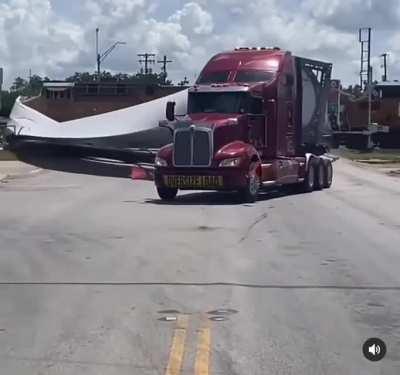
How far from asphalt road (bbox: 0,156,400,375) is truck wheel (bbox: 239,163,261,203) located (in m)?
2.48

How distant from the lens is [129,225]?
18.3 meters

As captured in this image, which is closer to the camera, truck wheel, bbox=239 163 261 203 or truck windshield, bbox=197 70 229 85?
truck wheel, bbox=239 163 261 203

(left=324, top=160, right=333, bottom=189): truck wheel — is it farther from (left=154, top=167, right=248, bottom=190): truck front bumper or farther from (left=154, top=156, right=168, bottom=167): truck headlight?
(left=154, top=156, right=168, bottom=167): truck headlight

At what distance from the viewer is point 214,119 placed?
2467cm

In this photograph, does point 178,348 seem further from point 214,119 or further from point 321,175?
point 321,175

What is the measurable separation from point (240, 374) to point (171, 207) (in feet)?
52.1

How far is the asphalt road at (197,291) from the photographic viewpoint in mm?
7648

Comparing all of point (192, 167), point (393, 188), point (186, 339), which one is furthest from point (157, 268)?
point (393, 188)

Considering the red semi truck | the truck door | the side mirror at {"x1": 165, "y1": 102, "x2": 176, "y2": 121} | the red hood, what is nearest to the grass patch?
the red semi truck

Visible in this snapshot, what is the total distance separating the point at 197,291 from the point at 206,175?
1360cm

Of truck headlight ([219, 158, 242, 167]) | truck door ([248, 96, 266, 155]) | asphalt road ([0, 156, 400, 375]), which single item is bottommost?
asphalt road ([0, 156, 400, 375])

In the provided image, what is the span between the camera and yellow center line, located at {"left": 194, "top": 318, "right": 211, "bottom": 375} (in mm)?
7280

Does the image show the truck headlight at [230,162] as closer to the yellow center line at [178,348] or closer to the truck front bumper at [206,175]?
the truck front bumper at [206,175]

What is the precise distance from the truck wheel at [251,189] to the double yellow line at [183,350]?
15021 mm
